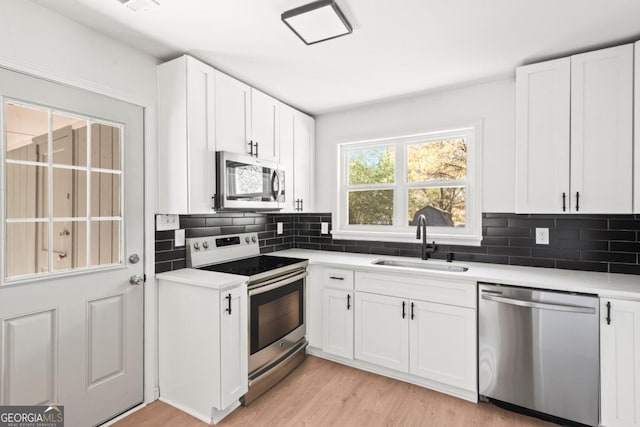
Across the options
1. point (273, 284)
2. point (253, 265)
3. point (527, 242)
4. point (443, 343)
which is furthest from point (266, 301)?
point (527, 242)

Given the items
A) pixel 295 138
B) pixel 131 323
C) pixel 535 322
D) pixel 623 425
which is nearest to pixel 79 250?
pixel 131 323

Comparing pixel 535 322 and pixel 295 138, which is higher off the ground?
pixel 295 138

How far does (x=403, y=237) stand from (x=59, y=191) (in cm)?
266

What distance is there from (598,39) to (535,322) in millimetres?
1857

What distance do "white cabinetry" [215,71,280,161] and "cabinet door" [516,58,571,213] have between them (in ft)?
6.52

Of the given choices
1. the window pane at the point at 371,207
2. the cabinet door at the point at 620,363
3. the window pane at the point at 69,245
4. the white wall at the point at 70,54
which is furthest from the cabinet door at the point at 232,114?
the cabinet door at the point at 620,363

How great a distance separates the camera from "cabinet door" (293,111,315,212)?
3248mm

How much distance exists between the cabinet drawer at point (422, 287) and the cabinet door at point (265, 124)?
4.44 feet

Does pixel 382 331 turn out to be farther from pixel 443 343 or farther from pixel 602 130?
pixel 602 130

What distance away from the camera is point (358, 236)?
10.9 ft

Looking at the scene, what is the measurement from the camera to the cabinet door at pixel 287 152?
3.02 m

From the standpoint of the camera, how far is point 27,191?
163 centimetres

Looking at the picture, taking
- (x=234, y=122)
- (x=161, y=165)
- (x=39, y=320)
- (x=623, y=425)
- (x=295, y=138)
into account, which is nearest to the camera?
(x=39, y=320)

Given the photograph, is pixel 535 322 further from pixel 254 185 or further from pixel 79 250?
pixel 79 250
